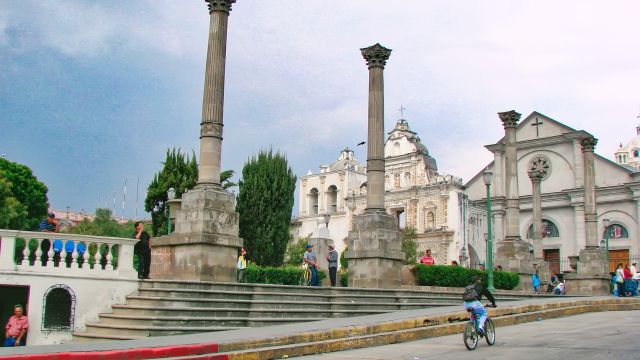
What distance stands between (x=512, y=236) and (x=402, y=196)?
30.4m

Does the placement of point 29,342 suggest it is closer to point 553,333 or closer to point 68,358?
point 68,358

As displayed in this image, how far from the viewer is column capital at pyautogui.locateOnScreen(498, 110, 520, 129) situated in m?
33.2

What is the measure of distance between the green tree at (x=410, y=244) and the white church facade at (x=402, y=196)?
5.87 feet

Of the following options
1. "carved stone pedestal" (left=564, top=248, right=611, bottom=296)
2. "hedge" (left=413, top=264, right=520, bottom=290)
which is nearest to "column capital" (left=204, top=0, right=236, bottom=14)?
"hedge" (left=413, top=264, right=520, bottom=290)

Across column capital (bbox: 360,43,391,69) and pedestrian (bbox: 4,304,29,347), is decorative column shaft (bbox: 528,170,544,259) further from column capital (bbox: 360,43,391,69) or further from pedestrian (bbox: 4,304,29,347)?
pedestrian (bbox: 4,304,29,347)

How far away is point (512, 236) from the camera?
31891 mm

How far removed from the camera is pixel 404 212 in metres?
62.7

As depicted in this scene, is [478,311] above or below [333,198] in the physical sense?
below

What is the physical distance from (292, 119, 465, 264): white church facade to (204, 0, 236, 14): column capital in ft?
132

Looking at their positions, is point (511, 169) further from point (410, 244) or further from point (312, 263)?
point (410, 244)

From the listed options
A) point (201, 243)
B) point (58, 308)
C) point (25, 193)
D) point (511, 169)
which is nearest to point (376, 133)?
point (201, 243)

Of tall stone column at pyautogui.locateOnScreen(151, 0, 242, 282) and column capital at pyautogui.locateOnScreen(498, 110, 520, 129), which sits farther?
column capital at pyautogui.locateOnScreen(498, 110, 520, 129)

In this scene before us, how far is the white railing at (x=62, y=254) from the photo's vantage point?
1455 centimetres

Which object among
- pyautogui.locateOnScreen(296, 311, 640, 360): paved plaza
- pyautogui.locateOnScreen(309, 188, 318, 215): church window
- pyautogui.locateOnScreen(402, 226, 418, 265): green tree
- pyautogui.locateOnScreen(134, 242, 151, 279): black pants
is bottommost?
pyautogui.locateOnScreen(296, 311, 640, 360): paved plaza
